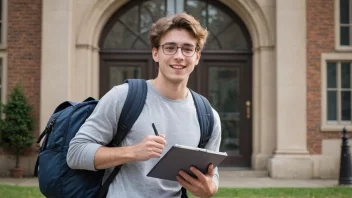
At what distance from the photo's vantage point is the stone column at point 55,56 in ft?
33.7

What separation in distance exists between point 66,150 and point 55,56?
8.48m

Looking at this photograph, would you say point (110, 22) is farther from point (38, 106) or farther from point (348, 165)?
point (348, 165)

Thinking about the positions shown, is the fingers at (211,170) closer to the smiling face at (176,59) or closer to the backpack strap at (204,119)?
the backpack strap at (204,119)

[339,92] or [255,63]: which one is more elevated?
[255,63]

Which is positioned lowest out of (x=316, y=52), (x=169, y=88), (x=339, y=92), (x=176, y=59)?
(x=169, y=88)

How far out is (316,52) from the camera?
10570 millimetres

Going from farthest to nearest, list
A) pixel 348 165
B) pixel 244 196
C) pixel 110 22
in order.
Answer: pixel 110 22 < pixel 348 165 < pixel 244 196

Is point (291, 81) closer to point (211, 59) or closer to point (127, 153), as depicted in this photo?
point (211, 59)

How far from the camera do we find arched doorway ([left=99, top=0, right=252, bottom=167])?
1127cm

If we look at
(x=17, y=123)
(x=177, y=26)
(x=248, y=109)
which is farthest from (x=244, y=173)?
(x=177, y=26)

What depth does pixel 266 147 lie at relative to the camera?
10766 millimetres

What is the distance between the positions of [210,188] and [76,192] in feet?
1.94

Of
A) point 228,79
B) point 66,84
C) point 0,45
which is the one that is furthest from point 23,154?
point 228,79

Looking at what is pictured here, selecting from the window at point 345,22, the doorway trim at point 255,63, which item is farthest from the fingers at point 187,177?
the window at point 345,22
